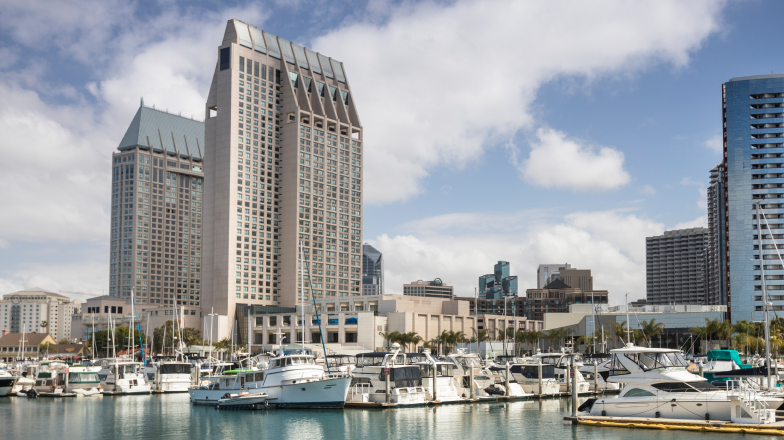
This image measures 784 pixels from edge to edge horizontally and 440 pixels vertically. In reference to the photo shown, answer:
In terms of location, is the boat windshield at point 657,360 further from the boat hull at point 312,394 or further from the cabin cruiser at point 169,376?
the cabin cruiser at point 169,376

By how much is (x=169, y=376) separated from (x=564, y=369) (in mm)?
56051

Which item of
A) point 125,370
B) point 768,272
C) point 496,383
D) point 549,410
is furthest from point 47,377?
point 768,272

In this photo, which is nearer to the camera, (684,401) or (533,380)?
(684,401)

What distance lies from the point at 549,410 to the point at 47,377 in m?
75.4

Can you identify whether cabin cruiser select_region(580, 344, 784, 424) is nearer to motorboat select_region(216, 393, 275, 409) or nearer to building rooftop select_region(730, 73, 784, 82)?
motorboat select_region(216, 393, 275, 409)

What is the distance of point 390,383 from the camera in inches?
2943

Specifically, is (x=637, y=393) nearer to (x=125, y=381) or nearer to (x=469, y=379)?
(x=469, y=379)

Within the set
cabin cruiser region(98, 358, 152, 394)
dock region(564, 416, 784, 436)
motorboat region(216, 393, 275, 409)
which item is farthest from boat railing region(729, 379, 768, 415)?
cabin cruiser region(98, 358, 152, 394)

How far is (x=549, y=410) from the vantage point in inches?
2931

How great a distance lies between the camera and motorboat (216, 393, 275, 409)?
7556cm

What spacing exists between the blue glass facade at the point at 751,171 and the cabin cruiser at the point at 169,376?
138457mm

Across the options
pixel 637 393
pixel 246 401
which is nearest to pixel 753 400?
pixel 637 393

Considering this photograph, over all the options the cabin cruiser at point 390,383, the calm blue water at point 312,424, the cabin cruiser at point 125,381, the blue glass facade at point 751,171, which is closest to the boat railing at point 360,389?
the cabin cruiser at point 390,383

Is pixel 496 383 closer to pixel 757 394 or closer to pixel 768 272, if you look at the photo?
pixel 757 394
